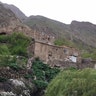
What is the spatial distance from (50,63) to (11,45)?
5.76 m

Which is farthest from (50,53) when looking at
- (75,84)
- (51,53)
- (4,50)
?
(75,84)

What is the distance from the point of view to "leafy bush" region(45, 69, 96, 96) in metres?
36.4

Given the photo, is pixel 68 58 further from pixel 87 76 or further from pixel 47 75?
pixel 87 76

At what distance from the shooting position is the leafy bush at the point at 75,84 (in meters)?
36.4

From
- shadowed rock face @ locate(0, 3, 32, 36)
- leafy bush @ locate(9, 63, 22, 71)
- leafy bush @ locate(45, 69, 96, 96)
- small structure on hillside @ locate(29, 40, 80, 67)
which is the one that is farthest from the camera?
shadowed rock face @ locate(0, 3, 32, 36)

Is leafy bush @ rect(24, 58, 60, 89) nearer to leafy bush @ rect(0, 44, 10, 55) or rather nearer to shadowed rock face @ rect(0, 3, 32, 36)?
leafy bush @ rect(0, 44, 10, 55)

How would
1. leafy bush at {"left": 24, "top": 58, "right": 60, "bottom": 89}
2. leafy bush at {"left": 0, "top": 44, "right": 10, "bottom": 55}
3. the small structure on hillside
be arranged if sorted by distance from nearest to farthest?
leafy bush at {"left": 24, "top": 58, "right": 60, "bottom": 89} → leafy bush at {"left": 0, "top": 44, "right": 10, "bottom": 55} → the small structure on hillside

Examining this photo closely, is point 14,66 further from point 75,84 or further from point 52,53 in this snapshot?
point 75,84

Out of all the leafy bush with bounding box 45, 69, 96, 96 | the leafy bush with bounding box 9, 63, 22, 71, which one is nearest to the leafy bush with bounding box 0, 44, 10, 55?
the leafy bush with bounding box 9, 63, 22, 71

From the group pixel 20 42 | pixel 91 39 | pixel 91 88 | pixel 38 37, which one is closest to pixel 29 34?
pixel 38 37

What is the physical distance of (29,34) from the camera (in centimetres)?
6812

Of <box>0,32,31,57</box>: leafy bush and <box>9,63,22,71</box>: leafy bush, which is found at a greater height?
<box>0,32,31,57</box>: leafy bush

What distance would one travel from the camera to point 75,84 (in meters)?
37.2

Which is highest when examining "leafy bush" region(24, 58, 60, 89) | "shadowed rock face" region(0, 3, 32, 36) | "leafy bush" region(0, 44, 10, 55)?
"shadowed rock face" region(0, 3, 32, 36)
